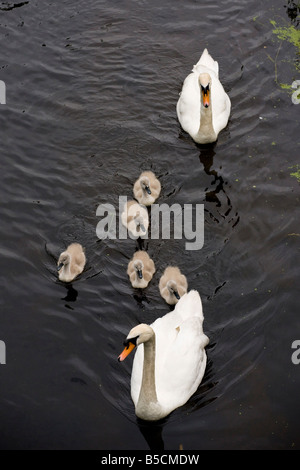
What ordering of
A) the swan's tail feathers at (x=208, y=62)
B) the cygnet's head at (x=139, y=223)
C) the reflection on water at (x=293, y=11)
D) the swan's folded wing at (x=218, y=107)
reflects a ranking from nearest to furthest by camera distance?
the cygnet's head at (x=139, y=223), the swan's folded wing at (x=218, y=107), the swan's tail feathers at (x=208, y=62), the reflection on water at (x=293, y=11)

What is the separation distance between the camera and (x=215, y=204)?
12.2 metres

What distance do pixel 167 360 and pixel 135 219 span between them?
2852mm

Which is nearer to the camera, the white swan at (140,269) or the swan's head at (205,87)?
the white swan at (140,269)

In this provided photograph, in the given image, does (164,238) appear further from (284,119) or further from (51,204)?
(284,119)

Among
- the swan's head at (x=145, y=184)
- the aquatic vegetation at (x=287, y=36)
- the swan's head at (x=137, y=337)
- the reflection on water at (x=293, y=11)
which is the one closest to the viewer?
the swan's head at (x=137, y=337)

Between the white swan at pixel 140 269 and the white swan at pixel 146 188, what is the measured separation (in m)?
1.21

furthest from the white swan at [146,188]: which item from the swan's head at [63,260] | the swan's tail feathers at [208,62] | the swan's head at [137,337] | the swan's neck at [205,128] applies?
the swan's head at [137,337]

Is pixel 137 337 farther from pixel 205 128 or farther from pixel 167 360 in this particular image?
pixel 205 128

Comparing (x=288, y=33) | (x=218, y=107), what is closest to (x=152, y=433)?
(x=218, y=107)

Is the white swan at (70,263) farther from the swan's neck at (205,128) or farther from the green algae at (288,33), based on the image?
the green algae at (288,33)

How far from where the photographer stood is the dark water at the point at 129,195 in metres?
9.18

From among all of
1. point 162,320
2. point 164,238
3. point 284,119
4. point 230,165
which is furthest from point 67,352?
point 284,119

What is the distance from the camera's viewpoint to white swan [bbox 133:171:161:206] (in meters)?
11.6

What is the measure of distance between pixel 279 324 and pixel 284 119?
202 inches
